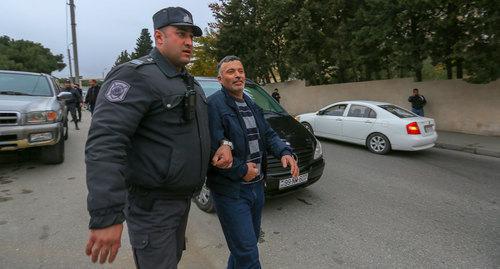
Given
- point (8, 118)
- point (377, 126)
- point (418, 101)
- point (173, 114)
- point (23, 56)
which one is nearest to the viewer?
point (173, 114)

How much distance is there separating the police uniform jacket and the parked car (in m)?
4.77

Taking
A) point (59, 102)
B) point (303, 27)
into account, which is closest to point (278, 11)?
point (303, 27)

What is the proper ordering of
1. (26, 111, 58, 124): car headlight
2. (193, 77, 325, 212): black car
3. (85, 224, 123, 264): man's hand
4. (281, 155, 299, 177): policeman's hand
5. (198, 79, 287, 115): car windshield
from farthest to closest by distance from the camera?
(26, 111, 58, 124): car headlight, (198, 79, 287, 115): car windshield, (193, 77, 325, 212): black car, (281, 155, 299, 177): policeman's hand, (85, 224, 123, 264): man's hand

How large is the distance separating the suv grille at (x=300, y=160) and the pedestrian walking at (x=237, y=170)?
4.88 feet

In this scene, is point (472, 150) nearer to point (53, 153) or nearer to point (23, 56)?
point (53, 153)

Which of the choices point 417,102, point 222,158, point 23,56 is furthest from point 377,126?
point 23,56

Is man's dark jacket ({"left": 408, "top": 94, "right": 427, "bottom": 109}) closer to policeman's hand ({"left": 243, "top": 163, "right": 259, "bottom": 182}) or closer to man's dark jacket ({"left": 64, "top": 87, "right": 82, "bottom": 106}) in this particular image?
policeman's hand ({"left": 243, "top": 163, "right": 259, "bottom": 182})

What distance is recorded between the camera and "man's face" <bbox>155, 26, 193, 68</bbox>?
1.76 meters

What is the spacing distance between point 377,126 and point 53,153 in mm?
7322

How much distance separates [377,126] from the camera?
8203mm

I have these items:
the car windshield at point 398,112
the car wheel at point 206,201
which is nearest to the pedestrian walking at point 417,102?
the car windshield at point 398,112

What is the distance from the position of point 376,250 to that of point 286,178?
1.27m

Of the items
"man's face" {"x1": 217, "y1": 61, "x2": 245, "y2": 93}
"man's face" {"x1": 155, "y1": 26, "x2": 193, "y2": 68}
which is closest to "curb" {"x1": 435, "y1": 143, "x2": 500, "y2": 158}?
"man's face" {"x1": 217, "y1": 61, "x2": 245, "y2": 93}

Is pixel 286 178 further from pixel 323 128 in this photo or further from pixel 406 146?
pixel 323 128
